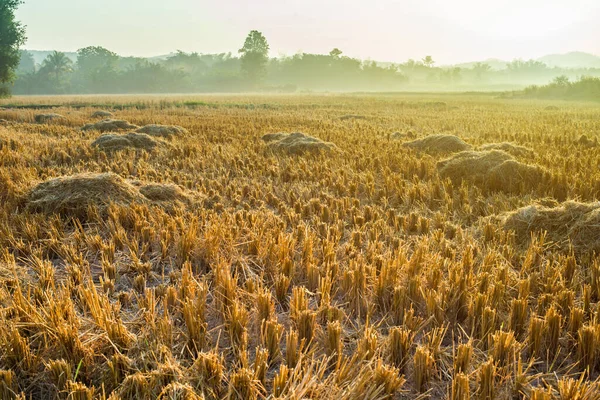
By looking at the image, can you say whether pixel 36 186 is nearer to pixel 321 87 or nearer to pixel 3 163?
pixel 3 163

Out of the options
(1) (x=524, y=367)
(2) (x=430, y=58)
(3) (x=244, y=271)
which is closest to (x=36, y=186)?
(3) (x=244, y=271)

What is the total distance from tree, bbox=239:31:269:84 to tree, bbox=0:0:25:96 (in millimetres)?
53883

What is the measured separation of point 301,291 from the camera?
2.30 metres

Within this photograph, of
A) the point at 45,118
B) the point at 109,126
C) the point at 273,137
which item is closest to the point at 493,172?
the point at 273,137

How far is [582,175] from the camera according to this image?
5230 mm

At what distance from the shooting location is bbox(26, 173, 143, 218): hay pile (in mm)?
4164

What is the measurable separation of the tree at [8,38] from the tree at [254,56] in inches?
2121

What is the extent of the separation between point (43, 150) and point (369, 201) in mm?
6741

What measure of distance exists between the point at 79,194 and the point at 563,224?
492 centimetres

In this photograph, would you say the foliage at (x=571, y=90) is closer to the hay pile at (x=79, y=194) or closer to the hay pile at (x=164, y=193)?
the hay pile at (x=164, y=193)

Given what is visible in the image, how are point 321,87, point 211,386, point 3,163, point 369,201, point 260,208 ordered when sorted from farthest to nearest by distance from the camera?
point 321,87, point 3,163, point 369,201, point 260,208, point 211,386

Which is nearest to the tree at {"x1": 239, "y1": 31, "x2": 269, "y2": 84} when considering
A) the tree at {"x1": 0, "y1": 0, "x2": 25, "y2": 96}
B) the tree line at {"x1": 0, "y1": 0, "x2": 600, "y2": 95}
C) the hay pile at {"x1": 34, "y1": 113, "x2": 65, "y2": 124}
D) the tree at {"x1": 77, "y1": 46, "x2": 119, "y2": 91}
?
the tree line at {"x1": 0, "y1": 0, "x2": 600, "y2": 95}

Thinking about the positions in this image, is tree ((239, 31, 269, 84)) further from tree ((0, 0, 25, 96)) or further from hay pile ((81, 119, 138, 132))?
hay pile ((81, 119, 138, 132))

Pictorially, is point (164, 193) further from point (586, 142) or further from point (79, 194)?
point (586, 142)
